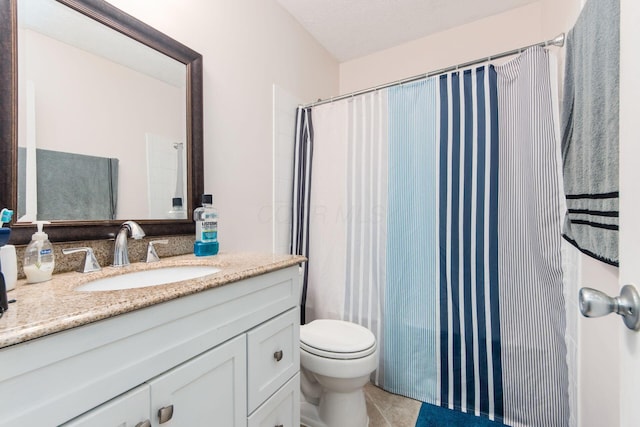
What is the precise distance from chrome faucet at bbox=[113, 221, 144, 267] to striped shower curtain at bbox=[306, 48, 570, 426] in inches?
43.0

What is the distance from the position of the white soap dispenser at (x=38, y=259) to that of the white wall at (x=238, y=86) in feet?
2.15

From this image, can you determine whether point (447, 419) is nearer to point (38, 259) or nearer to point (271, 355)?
point (271, 355)

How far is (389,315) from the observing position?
1643 mm

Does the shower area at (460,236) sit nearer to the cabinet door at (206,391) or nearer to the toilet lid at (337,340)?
the toilet lid at (337,340)

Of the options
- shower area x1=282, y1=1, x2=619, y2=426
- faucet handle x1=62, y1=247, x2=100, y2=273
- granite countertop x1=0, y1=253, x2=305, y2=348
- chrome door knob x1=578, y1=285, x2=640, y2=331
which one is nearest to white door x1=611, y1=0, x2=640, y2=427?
chrome door knob x1=578, y1=285, x2=640, y2=331

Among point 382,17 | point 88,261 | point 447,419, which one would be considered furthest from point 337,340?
point 382,17

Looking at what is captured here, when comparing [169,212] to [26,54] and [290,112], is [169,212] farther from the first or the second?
[290,112]

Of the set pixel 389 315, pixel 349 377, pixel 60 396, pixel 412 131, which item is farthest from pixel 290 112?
pixel 60 396

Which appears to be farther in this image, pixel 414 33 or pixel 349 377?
pixel 414 33

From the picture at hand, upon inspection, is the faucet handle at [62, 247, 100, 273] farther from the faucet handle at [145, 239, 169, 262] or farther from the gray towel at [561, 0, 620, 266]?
the gray towel at [561, 0, 620, 266]

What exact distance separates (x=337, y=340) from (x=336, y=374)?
0.54 feet

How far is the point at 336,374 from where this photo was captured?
1.24 metres

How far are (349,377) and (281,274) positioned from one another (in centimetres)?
59

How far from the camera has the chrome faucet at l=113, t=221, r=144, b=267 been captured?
3.28 ft
